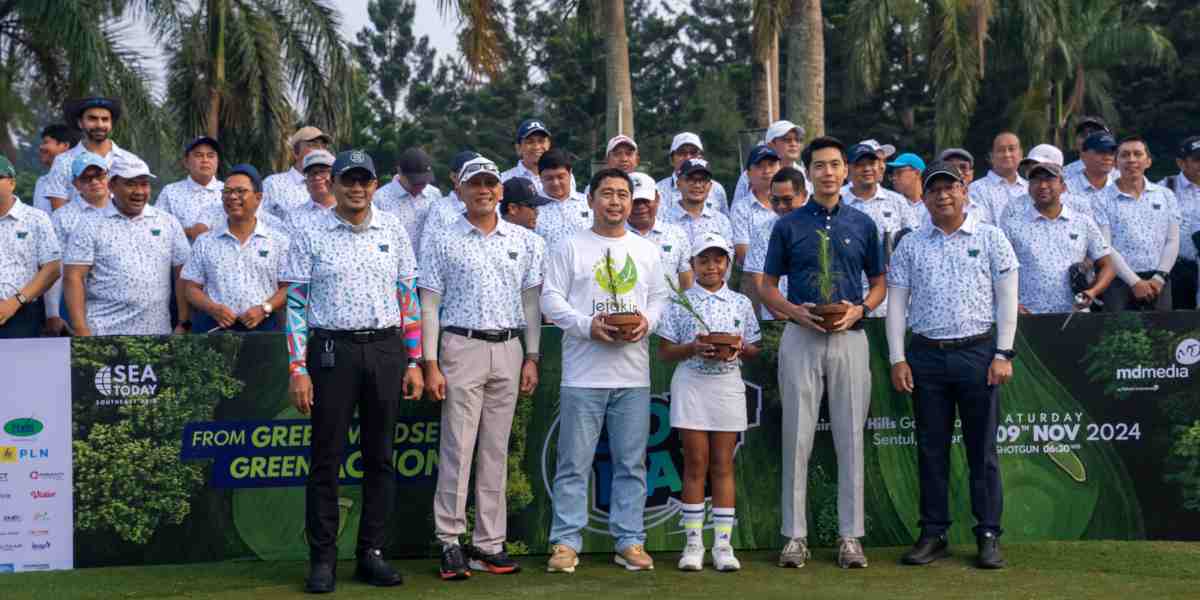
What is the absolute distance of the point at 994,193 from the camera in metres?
10.9

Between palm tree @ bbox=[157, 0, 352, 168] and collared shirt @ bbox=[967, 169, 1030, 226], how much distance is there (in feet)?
36.3

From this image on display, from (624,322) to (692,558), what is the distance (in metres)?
1.35

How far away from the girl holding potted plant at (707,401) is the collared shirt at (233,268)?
2.68 metres

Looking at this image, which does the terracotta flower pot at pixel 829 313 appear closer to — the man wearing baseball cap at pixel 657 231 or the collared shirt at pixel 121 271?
the man wearing baseball cap at pixel 657 231

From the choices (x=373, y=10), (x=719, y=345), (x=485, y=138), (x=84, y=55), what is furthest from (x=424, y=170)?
(x=373, y=10)

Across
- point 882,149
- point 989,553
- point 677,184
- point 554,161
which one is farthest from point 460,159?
point 989,553

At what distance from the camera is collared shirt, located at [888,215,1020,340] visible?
25.6ft

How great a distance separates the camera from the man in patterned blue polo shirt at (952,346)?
7.77 m

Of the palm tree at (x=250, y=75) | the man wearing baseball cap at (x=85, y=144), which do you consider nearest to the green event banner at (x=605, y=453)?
the man wearing baseball cap at (x=85, y=144)

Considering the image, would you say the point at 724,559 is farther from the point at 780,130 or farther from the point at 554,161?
the point at 780,130

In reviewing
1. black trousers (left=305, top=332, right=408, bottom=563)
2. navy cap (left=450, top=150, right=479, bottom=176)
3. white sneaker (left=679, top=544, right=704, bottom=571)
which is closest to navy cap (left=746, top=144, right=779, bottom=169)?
navy cap (left=450, top=150, right=479, bottom=176)

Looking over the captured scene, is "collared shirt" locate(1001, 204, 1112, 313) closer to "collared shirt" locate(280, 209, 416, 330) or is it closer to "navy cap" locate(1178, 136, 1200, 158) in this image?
"navy cap" locate(1178, 136, 1200, 158)

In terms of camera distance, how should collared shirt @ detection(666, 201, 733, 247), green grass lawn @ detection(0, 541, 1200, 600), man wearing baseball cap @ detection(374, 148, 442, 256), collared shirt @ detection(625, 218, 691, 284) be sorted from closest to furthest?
green grass lawn @ detection(0, 541, 1200, 600)
collared shirt @ detection(625, 218, 691, 284)
collared shirt @ detection(666, 201, 733, 247)
man wearing baseball cap @ detection(374, 148, 442, 256)

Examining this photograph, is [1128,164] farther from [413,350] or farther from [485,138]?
[485,138]
